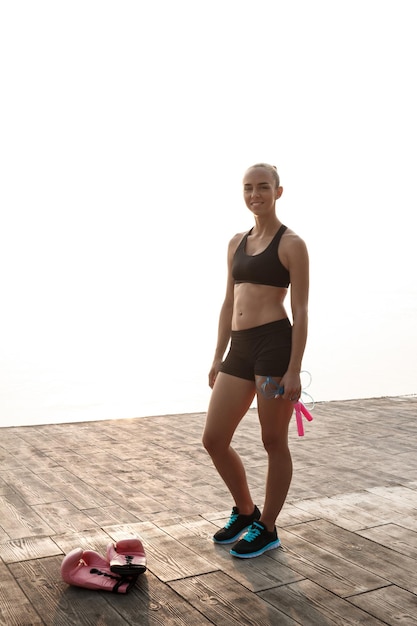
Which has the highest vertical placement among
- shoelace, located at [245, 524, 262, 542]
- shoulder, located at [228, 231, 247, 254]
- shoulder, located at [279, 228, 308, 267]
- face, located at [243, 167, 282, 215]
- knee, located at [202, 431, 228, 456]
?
face, located at [243, 167, 282, 215]

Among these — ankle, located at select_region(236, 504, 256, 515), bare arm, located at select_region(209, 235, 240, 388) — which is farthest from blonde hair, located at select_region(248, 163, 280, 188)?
ankle, located at select_region(236, 504, 256, 515)

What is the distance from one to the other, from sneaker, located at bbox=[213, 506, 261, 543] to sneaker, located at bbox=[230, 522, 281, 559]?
0.10 metres

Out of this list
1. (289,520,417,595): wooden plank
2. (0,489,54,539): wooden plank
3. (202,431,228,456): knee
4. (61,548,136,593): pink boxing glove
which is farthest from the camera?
(0,489,54,539): wooden plank

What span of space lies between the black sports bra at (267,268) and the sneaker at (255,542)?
0.94m

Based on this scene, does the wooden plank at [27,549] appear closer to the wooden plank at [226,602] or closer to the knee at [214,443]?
the wooden plank at [226,602]

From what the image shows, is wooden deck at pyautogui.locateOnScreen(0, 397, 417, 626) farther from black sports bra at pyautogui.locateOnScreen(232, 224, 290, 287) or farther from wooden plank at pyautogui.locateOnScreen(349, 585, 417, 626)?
black sports bra at pyautogui.locateOnScreen(232, 224, 290, 287)

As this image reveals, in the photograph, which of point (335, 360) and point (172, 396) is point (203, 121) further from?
point (172, 396)

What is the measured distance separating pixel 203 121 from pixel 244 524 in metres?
10.4

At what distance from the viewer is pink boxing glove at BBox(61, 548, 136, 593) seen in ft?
8.14

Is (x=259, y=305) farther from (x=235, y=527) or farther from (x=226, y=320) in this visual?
(x=235, y=527)

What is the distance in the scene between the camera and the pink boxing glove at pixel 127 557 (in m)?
2.51

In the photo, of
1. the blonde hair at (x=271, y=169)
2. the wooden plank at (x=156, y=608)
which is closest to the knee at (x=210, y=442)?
the wooden plank at (x=156, y=608)

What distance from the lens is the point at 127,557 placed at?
260 centimetres

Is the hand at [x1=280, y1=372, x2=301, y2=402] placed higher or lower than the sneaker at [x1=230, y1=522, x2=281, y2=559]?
higher
